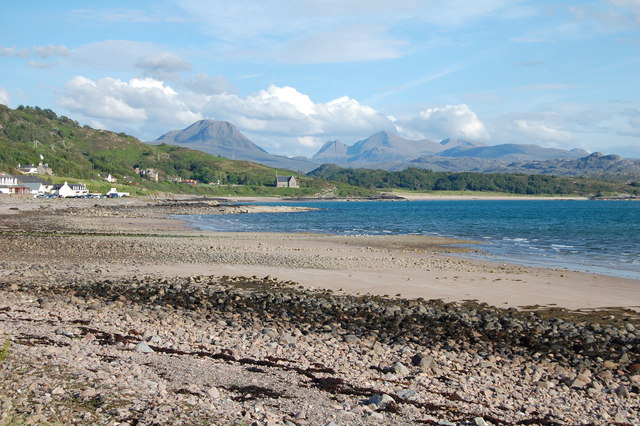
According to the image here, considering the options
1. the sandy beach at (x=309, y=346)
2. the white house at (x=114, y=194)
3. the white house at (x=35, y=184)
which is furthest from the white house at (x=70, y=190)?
the sandy beach at (x=309, y=346)

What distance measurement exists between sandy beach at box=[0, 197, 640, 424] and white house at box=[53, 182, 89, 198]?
4198 inches

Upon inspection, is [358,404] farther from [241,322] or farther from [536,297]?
[536,297]

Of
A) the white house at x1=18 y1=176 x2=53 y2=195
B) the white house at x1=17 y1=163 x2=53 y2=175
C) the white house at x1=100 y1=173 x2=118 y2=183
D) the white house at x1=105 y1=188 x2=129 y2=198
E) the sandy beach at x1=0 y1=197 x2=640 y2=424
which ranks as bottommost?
the white house at x1=105 y1=188 x2=129 y2=198

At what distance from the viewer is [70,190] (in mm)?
125688

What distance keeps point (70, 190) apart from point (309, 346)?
127 m

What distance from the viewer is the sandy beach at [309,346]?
8.27m

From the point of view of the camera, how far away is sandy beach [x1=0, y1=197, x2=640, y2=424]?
827 centimetres

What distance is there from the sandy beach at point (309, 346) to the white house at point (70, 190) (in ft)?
350

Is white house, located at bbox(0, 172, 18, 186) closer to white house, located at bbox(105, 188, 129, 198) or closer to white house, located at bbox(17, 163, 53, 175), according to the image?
white house, located at bbox(105, 188, 129, 198)

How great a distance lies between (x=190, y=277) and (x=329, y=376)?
12459 mm

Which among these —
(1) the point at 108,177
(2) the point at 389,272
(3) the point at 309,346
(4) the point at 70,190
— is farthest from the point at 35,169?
(3) the point at 309,346

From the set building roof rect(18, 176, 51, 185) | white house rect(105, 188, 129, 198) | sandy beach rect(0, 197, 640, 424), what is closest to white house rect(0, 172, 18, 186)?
building roof rect(18, 176, 51, 185)

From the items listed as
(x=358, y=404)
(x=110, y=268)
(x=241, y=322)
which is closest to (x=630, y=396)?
(x=358, y=404)

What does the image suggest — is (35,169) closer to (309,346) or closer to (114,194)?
(114,194)
